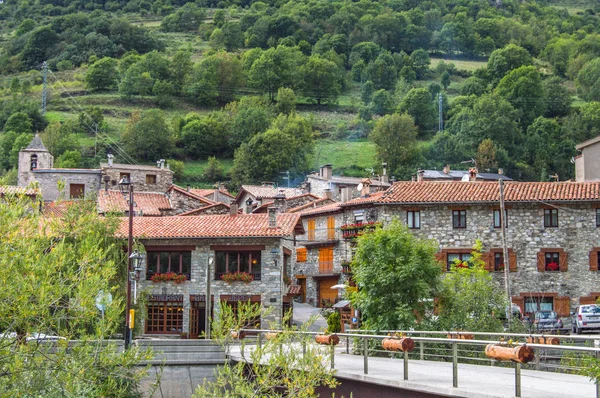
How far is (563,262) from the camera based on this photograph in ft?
141

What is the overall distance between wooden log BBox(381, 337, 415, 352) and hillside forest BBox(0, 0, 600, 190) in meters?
77.0

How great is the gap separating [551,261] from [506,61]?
103 m

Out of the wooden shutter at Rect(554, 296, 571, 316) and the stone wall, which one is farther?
the stone wall

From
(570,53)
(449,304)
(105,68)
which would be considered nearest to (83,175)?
(449,304)

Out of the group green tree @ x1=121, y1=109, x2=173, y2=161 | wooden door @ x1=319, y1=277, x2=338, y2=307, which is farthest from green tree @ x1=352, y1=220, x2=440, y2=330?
green tree @ x1=121, y1=109, x2=173, y2=161

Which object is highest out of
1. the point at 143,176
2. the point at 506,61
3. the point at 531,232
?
the point at 506,61

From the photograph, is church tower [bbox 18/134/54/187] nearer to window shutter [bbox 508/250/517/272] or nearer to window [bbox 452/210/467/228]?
window [bbox 452/210/467/228]

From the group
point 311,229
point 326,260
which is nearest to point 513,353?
point 326,260

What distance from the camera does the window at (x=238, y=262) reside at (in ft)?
134

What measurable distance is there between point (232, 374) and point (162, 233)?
90.0 ft

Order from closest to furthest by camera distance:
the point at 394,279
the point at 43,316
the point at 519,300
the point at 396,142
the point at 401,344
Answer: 1. the point at 43,316
2. the point at 401,344
3. the point at 394,279
4. the point at 519,300
5. the point at 396,142

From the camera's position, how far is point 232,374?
15109 mm

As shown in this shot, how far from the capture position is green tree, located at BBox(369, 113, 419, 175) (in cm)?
9950

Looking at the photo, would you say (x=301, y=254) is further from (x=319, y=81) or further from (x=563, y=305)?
(x=319, y=81)
